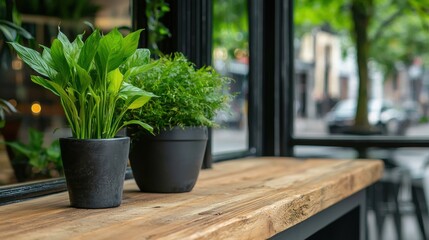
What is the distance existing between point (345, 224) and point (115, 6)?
4.15 m

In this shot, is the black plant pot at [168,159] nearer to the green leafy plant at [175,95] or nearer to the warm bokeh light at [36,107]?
the green leafy plant at [175,95]

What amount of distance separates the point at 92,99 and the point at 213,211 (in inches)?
12.7

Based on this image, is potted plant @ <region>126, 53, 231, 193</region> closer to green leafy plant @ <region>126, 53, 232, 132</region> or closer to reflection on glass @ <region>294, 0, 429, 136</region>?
green leafy plant @ <region>126, 53, 232, 132</region>

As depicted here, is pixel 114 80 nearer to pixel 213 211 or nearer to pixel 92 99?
pixel 92 99

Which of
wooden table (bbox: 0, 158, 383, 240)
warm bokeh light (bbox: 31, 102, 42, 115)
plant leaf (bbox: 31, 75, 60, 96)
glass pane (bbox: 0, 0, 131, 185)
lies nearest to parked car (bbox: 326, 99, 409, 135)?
wooden table (bbox: 0, 158, 383, 240)

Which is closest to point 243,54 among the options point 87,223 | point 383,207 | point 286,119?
point 286,119

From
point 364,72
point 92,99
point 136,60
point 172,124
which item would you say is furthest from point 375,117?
point 92,99

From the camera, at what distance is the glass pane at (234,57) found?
290cm

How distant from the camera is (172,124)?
1462mm

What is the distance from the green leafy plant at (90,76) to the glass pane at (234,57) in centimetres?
153

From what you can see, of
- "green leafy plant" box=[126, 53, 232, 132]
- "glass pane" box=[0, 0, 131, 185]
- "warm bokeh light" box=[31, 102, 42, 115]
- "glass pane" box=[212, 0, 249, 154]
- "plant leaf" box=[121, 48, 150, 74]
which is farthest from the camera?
"warm bokeh light" box=[31, 102, 42, 115]

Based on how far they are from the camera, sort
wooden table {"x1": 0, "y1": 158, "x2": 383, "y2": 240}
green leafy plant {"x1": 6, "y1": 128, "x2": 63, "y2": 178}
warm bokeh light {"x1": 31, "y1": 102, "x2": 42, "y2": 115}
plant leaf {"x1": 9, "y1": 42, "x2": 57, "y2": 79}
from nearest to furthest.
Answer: wooden table {"x1": 0, "y1": 158, "x2": 383, "y2": 240}, plant leaf {"x1": 9, "y1": 42, "x2": 57, "y2": 79}, green leafy plant {"x1": 6, "y1": 128, "x2": 63, "y2": 178}, warm bokeh light {"x1": 31, "y1": 102, "x2": 42, "y2": 115}

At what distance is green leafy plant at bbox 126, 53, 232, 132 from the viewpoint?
1.42m

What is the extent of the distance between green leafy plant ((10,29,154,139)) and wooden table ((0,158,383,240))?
18 centimetres
